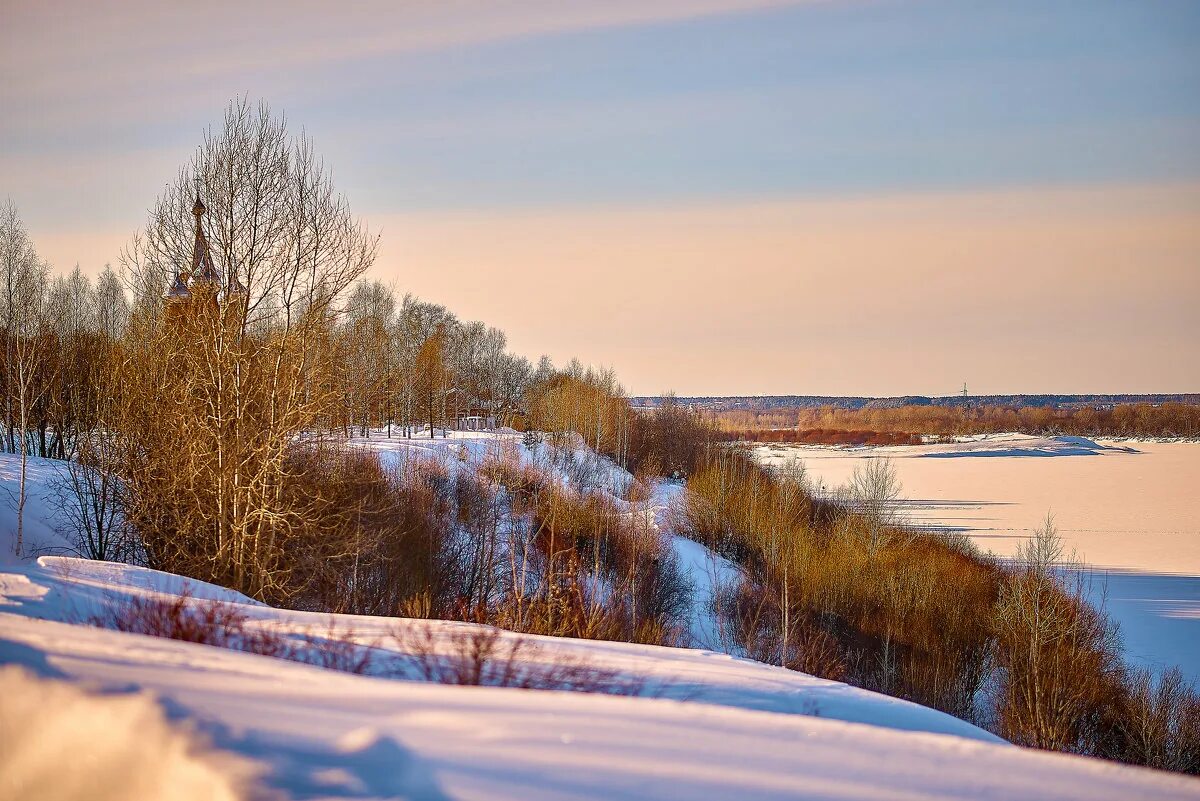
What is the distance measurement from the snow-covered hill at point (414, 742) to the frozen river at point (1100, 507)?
2493 centimetres

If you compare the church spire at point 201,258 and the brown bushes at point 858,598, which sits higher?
the church spire at point 201,258

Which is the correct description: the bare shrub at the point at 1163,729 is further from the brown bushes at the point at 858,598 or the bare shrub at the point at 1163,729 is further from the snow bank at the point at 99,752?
the snow bank at the point at 99,752

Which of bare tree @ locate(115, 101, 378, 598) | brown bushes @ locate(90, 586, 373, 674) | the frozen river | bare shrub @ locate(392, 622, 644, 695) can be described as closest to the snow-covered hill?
bare shrub @ locate(392, 622, 644, 695)

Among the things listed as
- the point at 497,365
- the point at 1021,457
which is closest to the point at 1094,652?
the point at 497,365

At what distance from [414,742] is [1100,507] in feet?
215

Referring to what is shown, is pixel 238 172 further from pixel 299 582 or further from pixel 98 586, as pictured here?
pixel 98 586

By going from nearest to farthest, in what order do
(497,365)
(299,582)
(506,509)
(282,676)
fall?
(282,676) → (299,582) → (506,509) → (497,365)

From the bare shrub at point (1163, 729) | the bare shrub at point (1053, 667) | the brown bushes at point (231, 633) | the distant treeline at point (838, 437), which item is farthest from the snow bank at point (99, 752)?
the distant treeline at point (838, 437)

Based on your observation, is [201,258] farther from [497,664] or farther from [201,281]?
[497,664]

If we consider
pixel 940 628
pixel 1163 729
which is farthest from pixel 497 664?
pixel 940 628

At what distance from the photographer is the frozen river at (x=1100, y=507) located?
31.4 m

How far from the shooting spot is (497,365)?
261ft

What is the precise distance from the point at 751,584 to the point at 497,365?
52710 millimetres

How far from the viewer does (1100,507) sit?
59.2 metres
